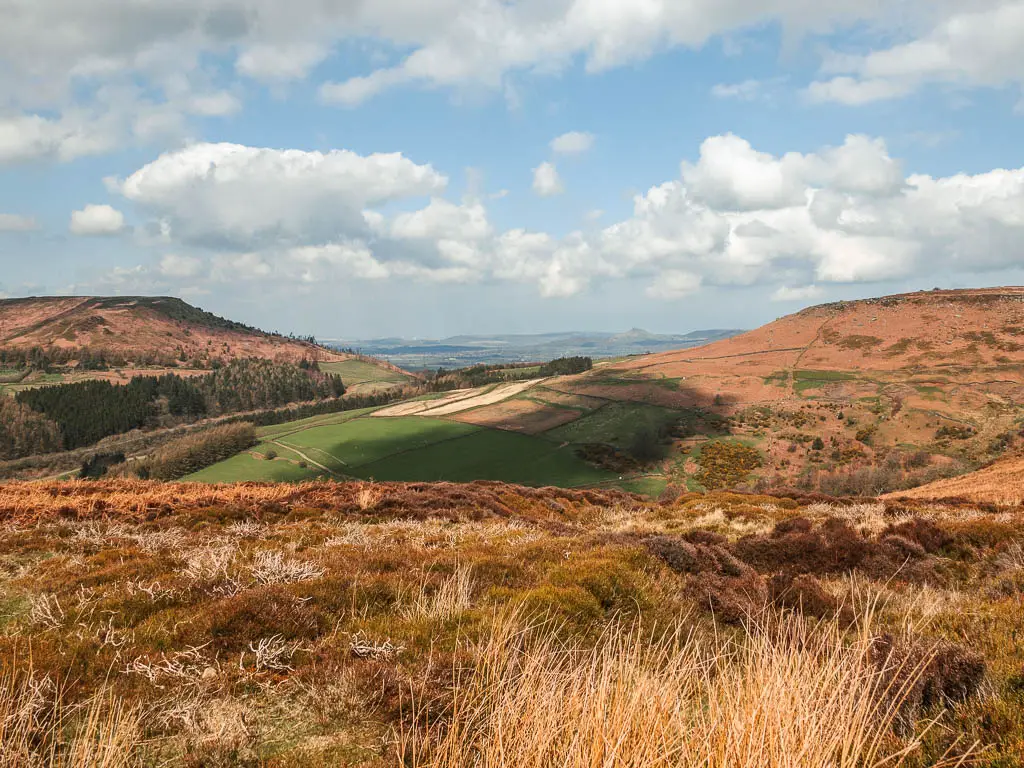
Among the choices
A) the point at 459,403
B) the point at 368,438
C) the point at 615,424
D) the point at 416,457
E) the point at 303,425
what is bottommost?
the point at 416,457

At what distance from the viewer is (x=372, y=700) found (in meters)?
4.91

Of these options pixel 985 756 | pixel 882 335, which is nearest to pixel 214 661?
pixel 985 756

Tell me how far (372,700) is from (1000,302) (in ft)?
514

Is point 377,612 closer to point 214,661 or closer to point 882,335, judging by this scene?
point 214,661

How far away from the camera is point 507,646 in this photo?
5516 mm

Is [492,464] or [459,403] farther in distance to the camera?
[459,403]

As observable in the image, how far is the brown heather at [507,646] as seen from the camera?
3.37 meters

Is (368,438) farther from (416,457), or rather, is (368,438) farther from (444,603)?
(444,603)

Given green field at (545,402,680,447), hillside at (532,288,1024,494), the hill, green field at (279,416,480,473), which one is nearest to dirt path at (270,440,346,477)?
green field at (279,416,480,473)

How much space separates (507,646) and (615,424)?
91.2 metres

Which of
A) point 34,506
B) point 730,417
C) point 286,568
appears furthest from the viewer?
point 730,417

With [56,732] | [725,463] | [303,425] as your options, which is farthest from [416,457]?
[56,732]

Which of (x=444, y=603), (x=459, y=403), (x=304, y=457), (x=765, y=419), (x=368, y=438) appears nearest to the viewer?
(x=444, y=603)

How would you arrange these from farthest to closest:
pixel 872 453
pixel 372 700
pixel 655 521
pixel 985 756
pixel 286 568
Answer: pixel 872 453
pixel 655 521
pixel 286 568
pixel 372 700
pixel 985 756
